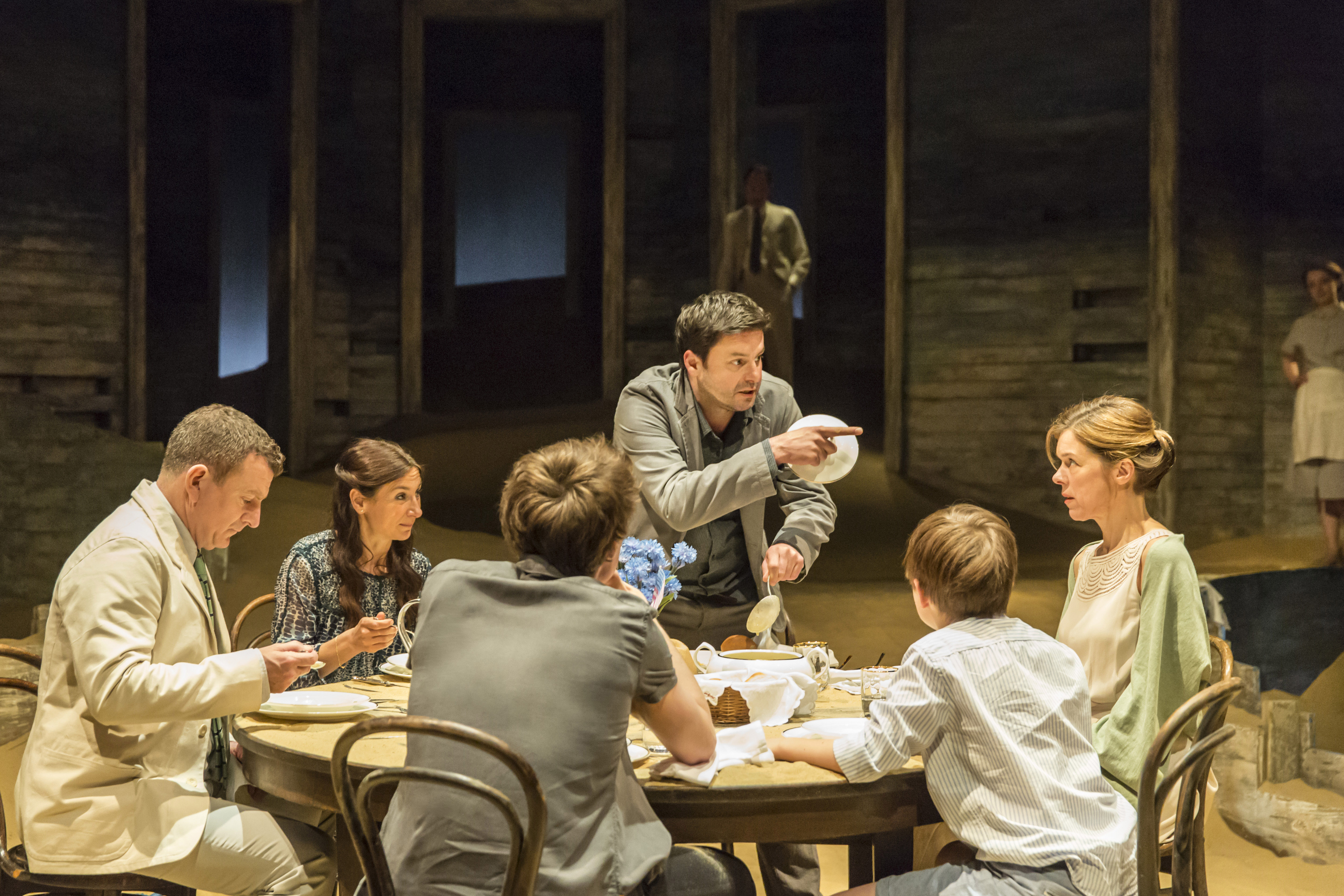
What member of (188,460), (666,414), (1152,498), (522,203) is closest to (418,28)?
(522,203)

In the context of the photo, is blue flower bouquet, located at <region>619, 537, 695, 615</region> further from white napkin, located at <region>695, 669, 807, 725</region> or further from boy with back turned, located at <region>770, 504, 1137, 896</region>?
boy with back turned, located at <region>770, 504, 1137, 896</region>

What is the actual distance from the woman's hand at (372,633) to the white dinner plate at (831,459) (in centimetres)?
91

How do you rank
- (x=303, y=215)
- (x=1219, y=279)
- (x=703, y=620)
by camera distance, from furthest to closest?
1. (x=303, y=215)
2. (x=1219, y=279)
3. (x=703, y=620)

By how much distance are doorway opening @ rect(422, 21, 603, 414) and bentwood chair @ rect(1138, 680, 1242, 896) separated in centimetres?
899

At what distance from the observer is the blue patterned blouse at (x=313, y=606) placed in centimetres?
266

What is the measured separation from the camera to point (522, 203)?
36.2 feet

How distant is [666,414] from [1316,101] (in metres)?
8.05

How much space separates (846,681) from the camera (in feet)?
8.50

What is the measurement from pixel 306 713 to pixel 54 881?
49cm

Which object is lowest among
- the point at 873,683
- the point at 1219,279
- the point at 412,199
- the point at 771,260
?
the point at 873,683

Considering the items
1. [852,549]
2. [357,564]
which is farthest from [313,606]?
[852,549]

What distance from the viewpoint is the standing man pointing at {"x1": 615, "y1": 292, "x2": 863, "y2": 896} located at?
2.70m

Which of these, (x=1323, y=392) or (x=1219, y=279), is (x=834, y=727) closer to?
(x=1323, y=392)

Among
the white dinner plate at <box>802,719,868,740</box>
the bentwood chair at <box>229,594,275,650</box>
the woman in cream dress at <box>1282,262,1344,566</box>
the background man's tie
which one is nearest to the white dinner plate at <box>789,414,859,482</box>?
the white dinner plate at <box>802,719,868,740</box>
